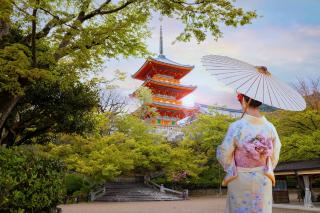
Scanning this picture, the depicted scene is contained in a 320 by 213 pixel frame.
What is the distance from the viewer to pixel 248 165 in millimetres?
3781

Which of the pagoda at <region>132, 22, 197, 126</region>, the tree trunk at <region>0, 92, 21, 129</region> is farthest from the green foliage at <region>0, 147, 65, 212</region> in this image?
the pagoda at <region>132, 22, 197, 126</region>

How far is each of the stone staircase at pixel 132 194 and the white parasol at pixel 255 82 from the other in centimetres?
1786

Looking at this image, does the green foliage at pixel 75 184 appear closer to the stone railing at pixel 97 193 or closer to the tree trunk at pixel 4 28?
the stone railing at pixel 97 193

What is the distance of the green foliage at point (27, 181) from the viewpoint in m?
6.41

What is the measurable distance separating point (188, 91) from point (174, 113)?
326cm

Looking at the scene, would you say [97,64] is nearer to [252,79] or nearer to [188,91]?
[252,79]

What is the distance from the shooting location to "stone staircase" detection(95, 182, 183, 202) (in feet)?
→ 69.4

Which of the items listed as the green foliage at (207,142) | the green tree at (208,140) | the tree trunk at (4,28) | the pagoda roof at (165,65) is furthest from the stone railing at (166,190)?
the tree trunk at (4,28)

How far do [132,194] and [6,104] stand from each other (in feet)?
51.0

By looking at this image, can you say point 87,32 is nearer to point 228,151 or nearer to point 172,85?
point 228,151

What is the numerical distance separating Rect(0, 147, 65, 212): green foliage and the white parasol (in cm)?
452

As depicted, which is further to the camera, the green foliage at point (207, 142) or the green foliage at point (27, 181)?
the green foliage at point (207, 142)

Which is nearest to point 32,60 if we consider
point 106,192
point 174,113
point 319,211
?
point 319,211

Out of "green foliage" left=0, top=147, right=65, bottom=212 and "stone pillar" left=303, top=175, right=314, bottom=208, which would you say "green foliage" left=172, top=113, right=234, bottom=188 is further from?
"green foliage" left=0, top=147, right=65, bottom=212
